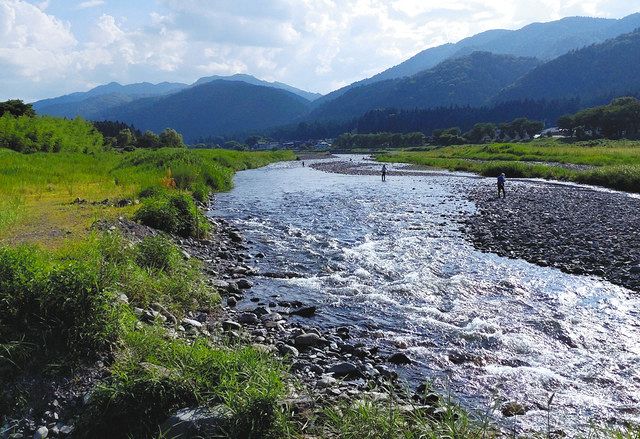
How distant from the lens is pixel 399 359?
9.26 metres

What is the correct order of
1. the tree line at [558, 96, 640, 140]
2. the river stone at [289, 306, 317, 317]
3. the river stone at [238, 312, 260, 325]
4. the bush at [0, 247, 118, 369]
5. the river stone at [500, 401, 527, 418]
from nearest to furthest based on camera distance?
the bush at [0, 247, 118, 369] → the river stone at [500, 401, 527, 418] → the river stone at [238, 312, 260, 325] → the river stone at [289, 306, 317, 317] → the tree line at [558, 96, 640, 140]

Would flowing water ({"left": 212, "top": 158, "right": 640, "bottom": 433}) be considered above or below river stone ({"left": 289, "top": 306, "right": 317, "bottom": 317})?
below

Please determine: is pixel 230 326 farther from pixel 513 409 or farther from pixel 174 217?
pixel 174 217

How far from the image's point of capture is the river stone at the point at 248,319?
10.9 metres

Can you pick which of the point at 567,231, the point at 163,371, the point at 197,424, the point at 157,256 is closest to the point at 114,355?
the point at 163,371

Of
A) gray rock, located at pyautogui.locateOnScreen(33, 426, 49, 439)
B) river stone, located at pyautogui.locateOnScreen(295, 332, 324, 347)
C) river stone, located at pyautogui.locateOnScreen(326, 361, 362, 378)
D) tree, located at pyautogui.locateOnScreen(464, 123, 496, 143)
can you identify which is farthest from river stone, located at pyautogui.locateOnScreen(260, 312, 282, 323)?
tree, located at pyautogui.locateOnScreen(464, 123, 496, 143)

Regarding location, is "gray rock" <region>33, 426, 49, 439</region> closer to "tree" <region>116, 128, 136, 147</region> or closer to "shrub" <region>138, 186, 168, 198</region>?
"shrub" <region>138, 186, 168, 198</region>

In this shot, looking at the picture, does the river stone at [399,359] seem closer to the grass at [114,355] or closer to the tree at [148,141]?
the grass at [114,355]

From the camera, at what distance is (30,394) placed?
21.1 ft

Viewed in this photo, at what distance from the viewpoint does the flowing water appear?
8.20 meters

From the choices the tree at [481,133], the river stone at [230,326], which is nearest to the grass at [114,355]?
the river stone at [230,326]

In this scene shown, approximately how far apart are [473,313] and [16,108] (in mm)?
96906

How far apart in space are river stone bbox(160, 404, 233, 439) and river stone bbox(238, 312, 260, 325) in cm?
476

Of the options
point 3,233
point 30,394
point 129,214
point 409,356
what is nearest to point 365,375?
point 409,356
